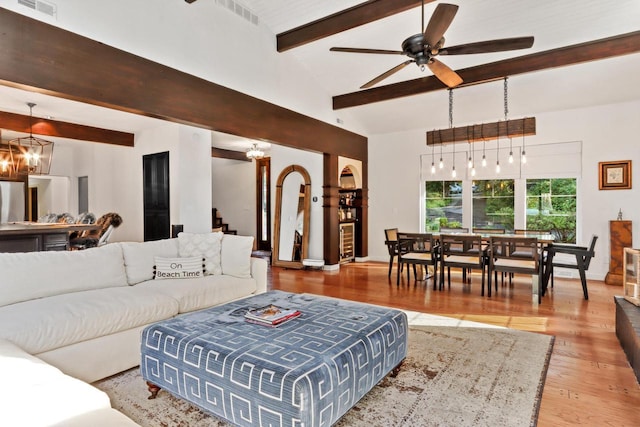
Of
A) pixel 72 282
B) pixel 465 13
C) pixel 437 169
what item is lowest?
pixel 72 282

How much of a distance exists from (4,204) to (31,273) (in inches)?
309

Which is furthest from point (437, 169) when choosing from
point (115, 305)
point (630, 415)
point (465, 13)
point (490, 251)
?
point (115, 305)

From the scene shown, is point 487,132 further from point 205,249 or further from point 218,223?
point 218,223

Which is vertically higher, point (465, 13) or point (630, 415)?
point (465, 13)

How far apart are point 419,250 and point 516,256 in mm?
1345

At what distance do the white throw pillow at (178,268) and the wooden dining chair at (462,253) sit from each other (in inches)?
132

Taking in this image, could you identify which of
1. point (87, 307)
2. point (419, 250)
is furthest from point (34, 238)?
point (419, 250)

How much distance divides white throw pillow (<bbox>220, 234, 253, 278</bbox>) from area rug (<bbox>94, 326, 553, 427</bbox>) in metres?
1.45

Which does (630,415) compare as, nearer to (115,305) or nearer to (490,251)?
(490,251)

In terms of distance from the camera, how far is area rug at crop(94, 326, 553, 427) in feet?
6.73

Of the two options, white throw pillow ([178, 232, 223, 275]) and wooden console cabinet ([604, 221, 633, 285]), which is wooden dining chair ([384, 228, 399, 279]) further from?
wooden console cabinet ([604, 221, 633, 285])

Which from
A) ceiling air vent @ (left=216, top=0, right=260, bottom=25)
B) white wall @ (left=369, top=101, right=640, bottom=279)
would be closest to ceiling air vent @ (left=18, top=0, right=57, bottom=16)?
ceiling air vent @ (left=216, top=0, right=260, bottom=25)

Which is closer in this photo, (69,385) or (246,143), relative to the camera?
(69,385)

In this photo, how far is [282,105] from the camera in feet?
18.8
